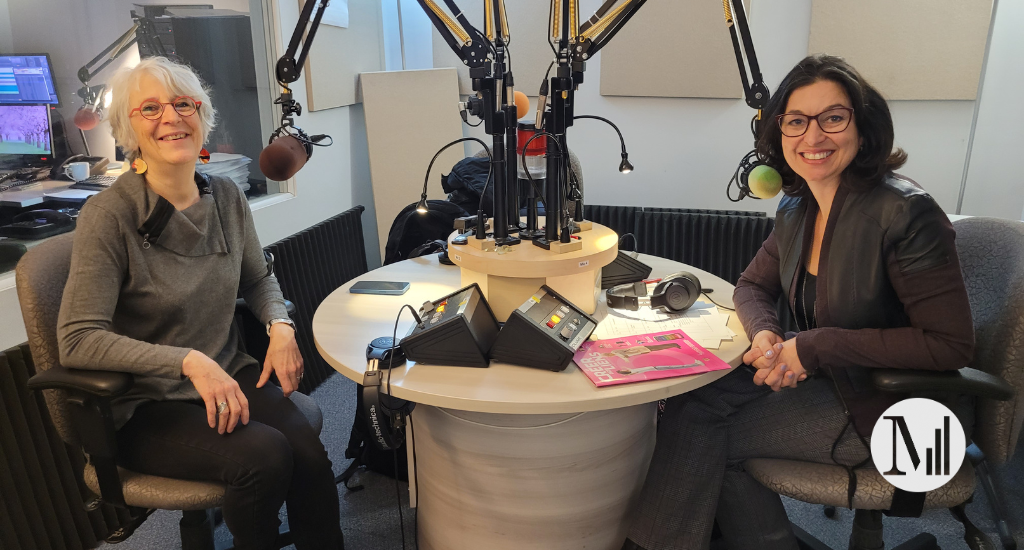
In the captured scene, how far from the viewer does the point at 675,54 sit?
3.45 m

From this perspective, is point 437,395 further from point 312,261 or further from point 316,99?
point 316,99

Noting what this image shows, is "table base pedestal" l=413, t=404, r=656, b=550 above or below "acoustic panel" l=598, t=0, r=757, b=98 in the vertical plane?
below

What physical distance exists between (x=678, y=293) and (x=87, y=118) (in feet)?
6.72

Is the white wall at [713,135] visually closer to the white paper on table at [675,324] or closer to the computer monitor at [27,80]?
the white paper on table at [675,324]

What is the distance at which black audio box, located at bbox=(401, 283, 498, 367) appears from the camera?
155 centimetres

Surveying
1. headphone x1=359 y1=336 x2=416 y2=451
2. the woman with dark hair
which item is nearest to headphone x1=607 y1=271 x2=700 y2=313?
the woman with dark hair

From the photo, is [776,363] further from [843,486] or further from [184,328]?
[184,328]

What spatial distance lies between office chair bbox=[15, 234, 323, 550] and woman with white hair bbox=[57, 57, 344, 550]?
0.11 ft

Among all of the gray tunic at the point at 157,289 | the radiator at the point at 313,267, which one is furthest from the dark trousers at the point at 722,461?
the radiator at the point at 313,267

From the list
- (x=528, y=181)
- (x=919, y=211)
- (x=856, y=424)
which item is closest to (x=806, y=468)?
(x=856, y=424)

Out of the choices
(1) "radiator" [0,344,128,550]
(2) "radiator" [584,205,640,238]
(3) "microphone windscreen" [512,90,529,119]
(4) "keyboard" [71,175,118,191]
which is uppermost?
(3) "microphone windscreen" [512,90,529,119]

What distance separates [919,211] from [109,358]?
1.80 m

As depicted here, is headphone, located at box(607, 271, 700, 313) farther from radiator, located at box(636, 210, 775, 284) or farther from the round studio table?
radiator, located at box(636, 210, 775, 284)

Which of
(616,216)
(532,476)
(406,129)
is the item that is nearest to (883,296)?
(532,476)
